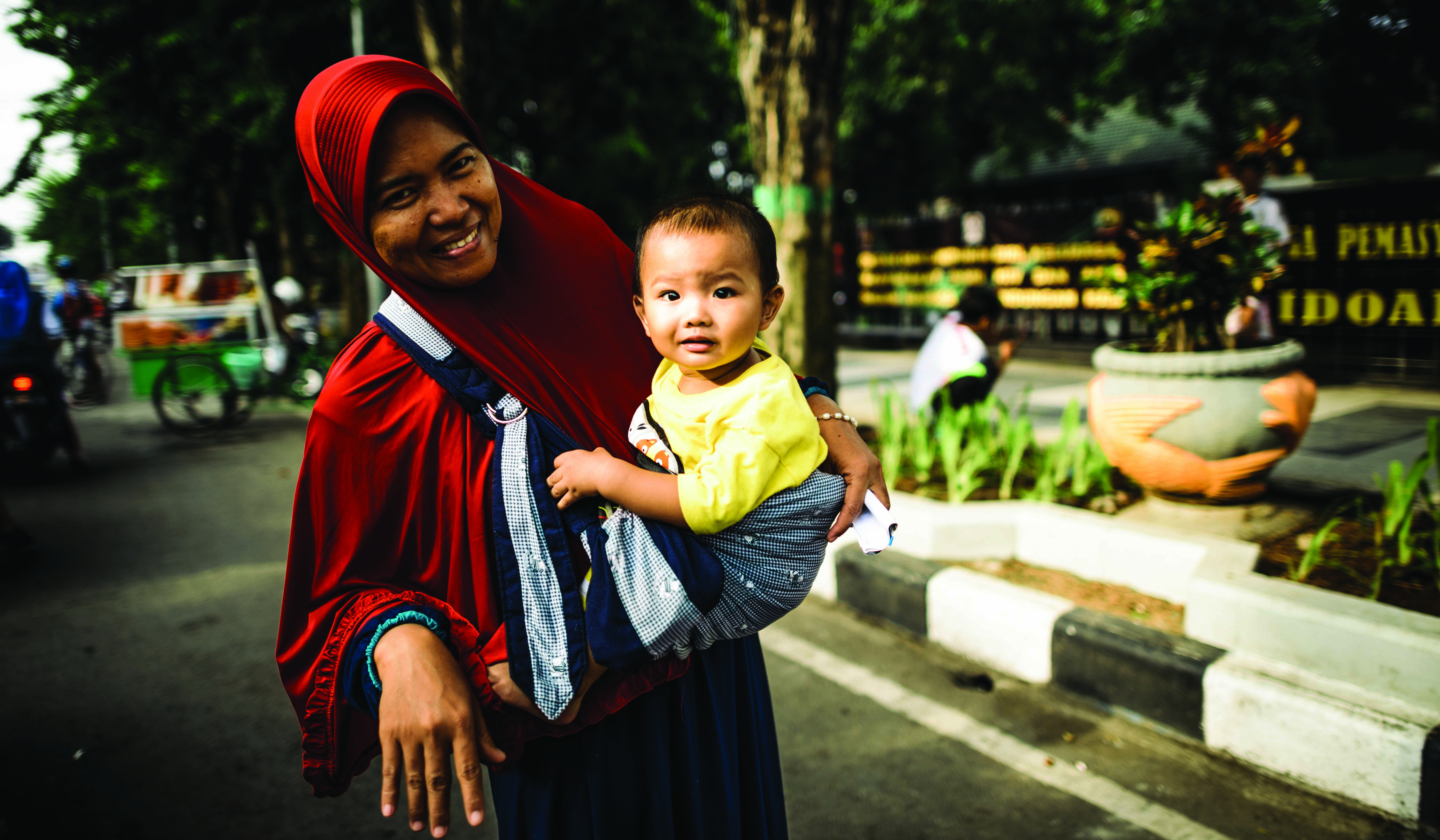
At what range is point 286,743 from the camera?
3.09 m

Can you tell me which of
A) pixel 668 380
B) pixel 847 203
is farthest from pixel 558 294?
pixel 847 203

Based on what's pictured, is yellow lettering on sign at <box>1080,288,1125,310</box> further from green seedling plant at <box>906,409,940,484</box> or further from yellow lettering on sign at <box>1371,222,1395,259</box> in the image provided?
green seedling plant at <box>906,409,940,484</box>

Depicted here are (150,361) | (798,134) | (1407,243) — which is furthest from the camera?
(150,361)

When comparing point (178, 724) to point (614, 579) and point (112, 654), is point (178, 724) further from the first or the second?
point (614, 579)

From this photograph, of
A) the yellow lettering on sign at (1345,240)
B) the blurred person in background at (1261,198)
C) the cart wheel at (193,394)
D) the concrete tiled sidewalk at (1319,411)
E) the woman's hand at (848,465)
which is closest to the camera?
the woman's hand at (848,465)

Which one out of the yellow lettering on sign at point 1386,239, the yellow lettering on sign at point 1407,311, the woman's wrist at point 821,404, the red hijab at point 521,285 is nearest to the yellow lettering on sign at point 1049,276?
the yellow lettering on sign at point 1386,239

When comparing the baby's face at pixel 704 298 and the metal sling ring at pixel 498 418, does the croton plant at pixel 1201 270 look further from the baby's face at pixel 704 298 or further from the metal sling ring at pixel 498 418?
the metal sling ring at pixel 498 418

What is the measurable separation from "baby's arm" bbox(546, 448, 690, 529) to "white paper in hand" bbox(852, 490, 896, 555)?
0.28 meters

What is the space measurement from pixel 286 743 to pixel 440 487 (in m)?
2.43

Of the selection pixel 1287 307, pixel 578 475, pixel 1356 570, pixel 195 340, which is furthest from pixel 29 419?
pixel 1287 307

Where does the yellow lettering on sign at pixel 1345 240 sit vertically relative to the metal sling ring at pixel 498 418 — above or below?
above

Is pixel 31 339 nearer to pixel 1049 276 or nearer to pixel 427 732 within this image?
pixel 427 732

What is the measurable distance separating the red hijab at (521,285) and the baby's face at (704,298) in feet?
0.50

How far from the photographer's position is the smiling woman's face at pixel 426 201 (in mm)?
1163
